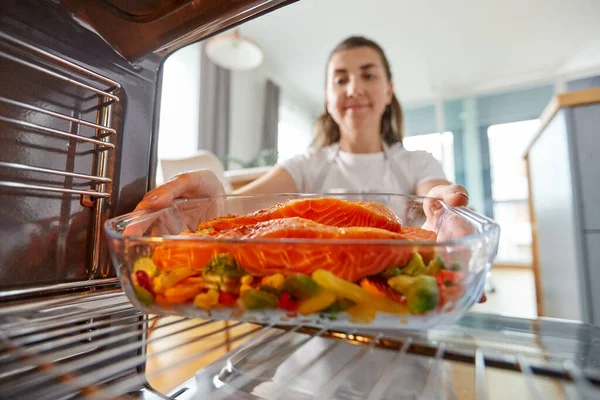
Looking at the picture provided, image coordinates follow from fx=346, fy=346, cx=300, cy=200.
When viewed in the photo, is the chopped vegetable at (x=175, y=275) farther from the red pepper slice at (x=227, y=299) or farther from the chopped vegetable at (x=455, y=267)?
the chopped vegetable at (x=455, y=267)

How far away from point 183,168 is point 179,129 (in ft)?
6.45

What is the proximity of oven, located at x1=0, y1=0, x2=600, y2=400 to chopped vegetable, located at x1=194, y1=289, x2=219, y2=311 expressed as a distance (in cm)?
2

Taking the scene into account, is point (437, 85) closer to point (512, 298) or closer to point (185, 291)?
point (512, 298)

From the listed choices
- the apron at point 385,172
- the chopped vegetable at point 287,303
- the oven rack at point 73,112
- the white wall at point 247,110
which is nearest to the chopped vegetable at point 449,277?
the chopped vegetable at point 287,303

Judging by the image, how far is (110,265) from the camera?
377 mm

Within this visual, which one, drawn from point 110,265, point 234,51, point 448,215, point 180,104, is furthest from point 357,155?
point 180,104

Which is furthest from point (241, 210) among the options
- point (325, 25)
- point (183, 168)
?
point (325, 25)

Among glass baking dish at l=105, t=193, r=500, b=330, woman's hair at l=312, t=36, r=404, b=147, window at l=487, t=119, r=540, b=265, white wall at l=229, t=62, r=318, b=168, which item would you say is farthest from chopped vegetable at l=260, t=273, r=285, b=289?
window at l=487, t=119, r=540, b=265

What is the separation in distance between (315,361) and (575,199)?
1099 mm

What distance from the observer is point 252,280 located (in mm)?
255

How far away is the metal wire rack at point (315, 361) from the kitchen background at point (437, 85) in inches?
59.1

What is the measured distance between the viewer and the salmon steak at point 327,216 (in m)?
0.38

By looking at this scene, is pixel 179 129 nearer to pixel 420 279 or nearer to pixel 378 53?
pixel 378 53

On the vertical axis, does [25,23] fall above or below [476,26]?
below
